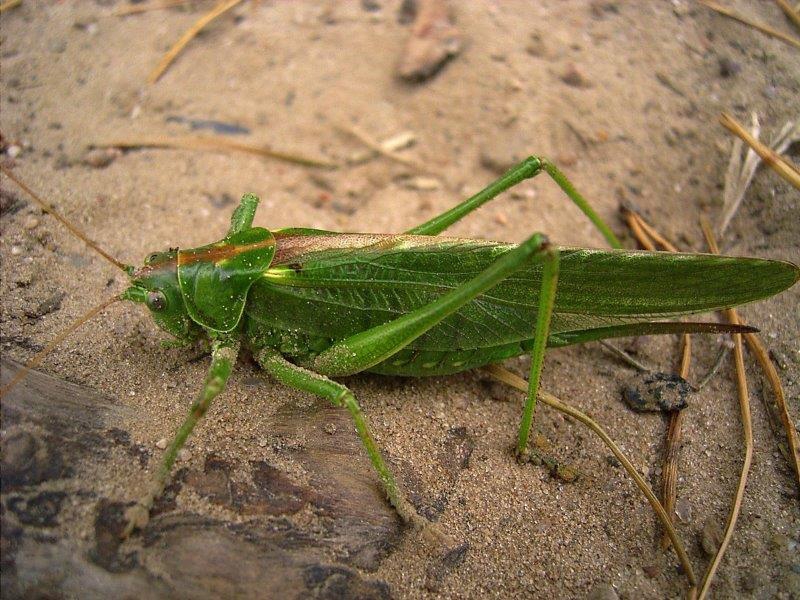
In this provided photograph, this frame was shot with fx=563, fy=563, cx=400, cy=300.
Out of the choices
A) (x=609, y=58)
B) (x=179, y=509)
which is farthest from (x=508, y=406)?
(x=609, y=58)

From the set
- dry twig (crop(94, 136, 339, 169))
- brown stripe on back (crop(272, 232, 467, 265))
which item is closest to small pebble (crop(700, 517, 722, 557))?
brown stripe on back (crop(272, 232, 467, 265))

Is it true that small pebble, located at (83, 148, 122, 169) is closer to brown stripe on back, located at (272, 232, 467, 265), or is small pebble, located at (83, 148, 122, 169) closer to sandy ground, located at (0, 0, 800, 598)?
sandy ground, located at (0, 0, 800, 598)

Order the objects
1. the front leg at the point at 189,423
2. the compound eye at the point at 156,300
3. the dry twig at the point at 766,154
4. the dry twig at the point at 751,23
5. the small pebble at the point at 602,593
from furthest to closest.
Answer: the dry twig at the point at 751,23 → the dry twig at the point at 766,154 → the compound eye at the point at 156,300 → the small pebble at the point at 602,593 → the front leg at the point at 189,423

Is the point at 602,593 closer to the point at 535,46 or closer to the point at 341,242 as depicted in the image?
the point at 341,242

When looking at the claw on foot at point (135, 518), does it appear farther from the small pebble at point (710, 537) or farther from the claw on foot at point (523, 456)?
the small pebble at point (710, 537)

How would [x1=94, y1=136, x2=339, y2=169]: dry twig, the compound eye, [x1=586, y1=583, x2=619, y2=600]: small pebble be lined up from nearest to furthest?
1. [x1=586, y1=583, x2=619, y2=600]: small pebble
2. the compound eye
3. [x1=94, y1=136, x2=339, y2=169]: dry twig

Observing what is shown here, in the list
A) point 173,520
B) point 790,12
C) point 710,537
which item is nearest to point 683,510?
point 710,537

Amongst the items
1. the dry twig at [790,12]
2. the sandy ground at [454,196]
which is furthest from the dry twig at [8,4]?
the dry twig at [790,12]
